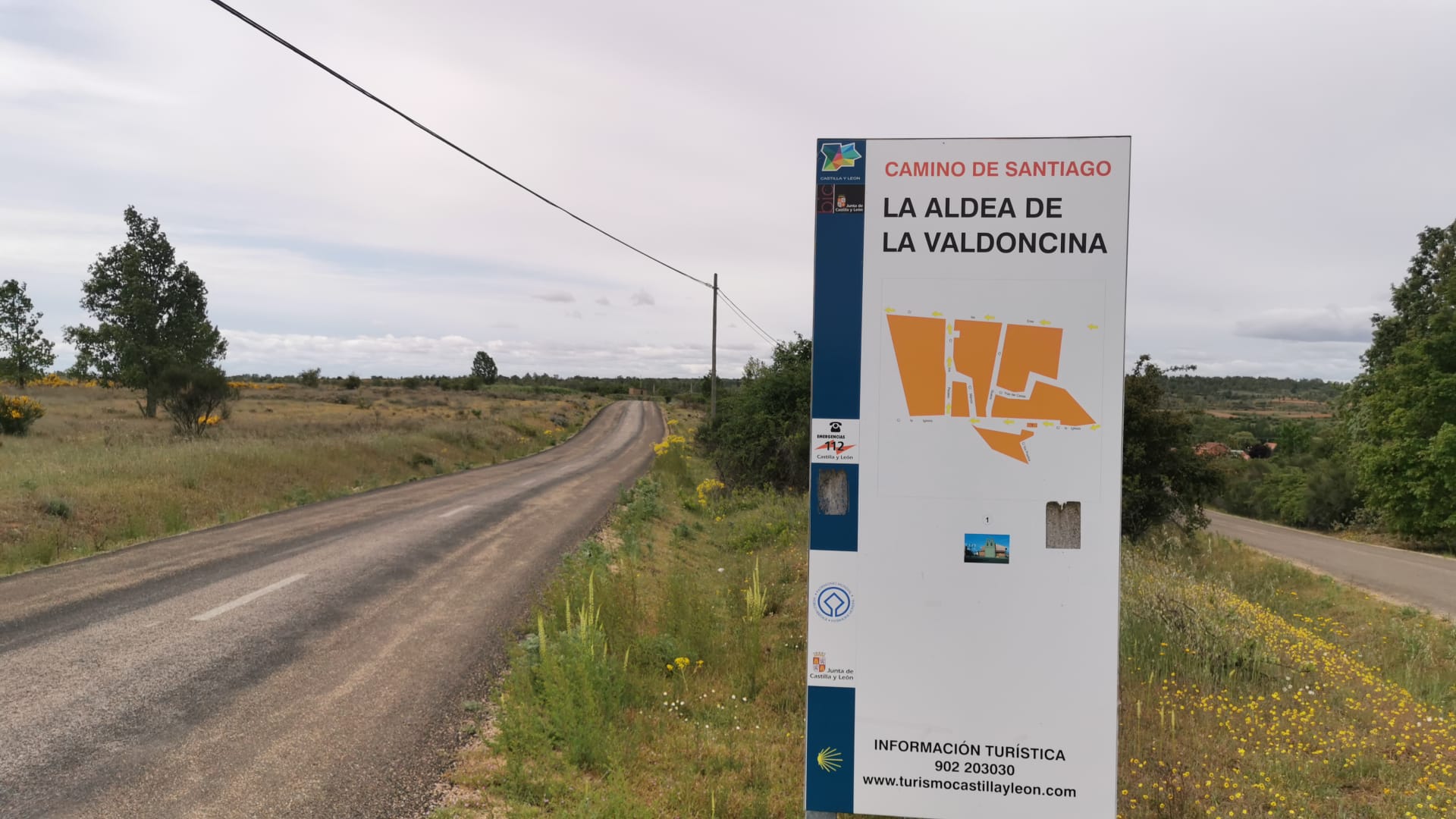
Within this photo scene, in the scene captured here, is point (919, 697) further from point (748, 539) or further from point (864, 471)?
point (748, 539)

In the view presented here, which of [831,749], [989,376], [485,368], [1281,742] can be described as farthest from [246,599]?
[485,368]

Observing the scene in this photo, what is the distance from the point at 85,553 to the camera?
34.9ft

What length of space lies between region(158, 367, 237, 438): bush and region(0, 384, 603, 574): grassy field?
37.0 inches

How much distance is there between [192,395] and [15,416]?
23.7ft

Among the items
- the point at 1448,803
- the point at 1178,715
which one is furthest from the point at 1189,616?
the point at 1448,803

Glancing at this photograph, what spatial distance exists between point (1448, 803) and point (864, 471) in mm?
4474

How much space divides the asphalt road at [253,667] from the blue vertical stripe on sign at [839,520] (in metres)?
3.02

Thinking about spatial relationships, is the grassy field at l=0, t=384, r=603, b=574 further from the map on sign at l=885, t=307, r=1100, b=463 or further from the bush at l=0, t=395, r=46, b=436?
the map on sign at l=885, t=307, r=1100, b=463

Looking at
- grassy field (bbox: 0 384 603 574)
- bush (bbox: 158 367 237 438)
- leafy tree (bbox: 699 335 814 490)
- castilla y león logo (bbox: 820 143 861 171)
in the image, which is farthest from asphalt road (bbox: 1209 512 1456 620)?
bush (bbox: 158 367 237 438)

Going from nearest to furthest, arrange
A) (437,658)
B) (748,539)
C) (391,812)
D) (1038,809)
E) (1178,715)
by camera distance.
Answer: (1038,809), (391,812), (1178,715), (437,658), (748,539)

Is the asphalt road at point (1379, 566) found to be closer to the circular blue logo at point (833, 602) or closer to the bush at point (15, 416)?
the circular blue logo at point (833, 602)

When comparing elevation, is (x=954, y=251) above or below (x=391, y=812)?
above

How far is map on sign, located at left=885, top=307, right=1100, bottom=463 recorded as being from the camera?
315cm

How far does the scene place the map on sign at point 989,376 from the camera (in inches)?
124
